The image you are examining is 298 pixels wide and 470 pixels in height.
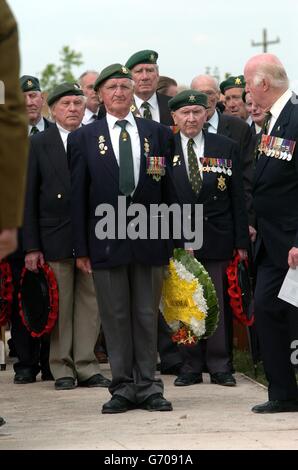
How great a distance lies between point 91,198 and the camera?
8812 millimetres

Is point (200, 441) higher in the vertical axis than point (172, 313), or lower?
lower

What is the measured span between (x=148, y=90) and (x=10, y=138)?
6.58 m

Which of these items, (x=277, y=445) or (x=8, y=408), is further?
(x=8, y=408)

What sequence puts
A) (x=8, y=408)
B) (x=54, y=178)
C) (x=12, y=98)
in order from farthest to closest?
(x=54, y=178) → (x=8, y=408) → (x=12, y=98)

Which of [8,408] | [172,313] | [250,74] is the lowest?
[8,408]

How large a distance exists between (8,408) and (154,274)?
4.61ft

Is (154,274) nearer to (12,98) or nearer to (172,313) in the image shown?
(172,313)

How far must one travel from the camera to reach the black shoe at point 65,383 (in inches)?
396

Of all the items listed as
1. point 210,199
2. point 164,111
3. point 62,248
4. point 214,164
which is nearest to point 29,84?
point 164,111

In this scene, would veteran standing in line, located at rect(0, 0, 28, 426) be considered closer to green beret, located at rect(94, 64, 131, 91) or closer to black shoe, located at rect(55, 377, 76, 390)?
green beret, located at rect(94, 64, 131, 91)

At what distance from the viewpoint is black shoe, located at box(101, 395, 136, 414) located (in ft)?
28.1

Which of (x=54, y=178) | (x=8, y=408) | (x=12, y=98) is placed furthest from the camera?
(x=54, y=178)

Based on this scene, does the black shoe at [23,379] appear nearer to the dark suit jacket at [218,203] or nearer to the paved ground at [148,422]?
the paved ground at [148,422]
